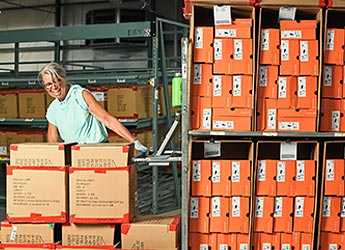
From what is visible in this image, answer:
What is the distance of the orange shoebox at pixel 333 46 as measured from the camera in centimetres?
279

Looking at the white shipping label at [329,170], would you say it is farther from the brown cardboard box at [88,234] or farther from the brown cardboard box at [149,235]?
the brown cardboard box at [88,234]

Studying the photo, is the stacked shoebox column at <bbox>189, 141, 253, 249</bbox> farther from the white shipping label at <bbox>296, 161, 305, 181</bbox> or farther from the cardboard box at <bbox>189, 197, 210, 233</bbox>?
the white shipping label at <bbox>296, 161, 305, 181</bbox>

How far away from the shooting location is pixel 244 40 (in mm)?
2742

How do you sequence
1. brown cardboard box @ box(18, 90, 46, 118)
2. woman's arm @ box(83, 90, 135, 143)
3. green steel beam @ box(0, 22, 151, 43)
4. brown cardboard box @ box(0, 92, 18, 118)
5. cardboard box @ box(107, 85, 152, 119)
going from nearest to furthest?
woman's arm @ box(83, 90, 135, 143), green steel beam @ box(0, 22, 151, 43), cardboard box @ box(107, 85, 152, 119), brown cardboard box @ box(18, 90, 46, 118), brown cardboard box @ box(0, 92, 18, 118)

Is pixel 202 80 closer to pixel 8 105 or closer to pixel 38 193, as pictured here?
pixel 38 193

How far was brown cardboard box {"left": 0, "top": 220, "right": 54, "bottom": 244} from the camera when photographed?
2.88m

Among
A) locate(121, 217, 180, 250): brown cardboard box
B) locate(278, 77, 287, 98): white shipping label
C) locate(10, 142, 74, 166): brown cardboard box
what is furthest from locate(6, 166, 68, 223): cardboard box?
locate(278, 77, 287, 98): white shipping label

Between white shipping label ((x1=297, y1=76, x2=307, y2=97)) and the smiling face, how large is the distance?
62.0 inches

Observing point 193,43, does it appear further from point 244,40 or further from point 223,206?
point 223,206

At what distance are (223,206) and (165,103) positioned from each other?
3097 millimetres

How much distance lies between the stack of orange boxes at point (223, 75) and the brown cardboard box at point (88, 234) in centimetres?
83

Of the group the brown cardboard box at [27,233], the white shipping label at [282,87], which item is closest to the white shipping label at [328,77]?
the white shipping label at [282,87]

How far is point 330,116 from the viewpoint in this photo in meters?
2.80

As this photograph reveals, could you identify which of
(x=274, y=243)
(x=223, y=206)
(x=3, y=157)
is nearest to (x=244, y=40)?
(x=223, y=206)
